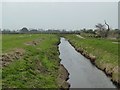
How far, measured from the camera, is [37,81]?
70.9 feet

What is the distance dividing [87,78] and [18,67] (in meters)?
8.60

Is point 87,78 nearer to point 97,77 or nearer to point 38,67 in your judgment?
point 97,77

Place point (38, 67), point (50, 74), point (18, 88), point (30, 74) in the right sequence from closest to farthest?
point (18, 88) → point (30, 74) → point (50, 74) → point (38, 67)

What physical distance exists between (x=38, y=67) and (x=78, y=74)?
5897 millimetres

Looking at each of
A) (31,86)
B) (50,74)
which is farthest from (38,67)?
(31,86)

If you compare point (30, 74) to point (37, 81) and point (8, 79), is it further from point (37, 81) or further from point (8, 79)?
point (8, 79)

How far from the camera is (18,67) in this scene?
24.2m

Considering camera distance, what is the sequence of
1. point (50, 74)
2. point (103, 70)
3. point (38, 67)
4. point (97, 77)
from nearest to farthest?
point (50, 74)
point (38, 67)
point (97, 77)
point (103, 70)

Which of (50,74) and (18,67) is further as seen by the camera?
(50,74)

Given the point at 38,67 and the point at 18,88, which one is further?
the point at 38,67

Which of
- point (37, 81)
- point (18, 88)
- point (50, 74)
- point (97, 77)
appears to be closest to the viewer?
point (18, 88)

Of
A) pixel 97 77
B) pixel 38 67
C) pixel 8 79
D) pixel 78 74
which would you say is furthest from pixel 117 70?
pixel 8 79

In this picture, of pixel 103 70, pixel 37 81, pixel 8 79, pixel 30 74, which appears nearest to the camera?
pixel 8 79

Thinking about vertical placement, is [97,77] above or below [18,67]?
below
